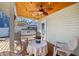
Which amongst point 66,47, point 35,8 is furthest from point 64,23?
point 35,8

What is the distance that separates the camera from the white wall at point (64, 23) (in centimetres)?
350

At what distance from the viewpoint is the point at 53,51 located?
354 cm

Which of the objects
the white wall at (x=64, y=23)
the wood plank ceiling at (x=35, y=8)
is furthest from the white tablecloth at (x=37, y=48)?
the wood plank ceiling at (x=35, y=8)

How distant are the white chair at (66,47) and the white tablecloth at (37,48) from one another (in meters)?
0.24

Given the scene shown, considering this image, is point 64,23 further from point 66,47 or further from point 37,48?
point 37,48

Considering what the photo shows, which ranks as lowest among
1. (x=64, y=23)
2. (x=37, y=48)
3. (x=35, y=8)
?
(x=37, y=48)

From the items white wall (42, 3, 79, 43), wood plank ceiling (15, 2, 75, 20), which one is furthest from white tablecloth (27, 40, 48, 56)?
wood plank ceiling (15, 2, 75, 20)

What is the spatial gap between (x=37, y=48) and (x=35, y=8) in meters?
0.84

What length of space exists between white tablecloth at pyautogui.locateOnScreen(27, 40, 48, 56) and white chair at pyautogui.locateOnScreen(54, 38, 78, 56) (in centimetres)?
24

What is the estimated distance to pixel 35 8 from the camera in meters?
3.52

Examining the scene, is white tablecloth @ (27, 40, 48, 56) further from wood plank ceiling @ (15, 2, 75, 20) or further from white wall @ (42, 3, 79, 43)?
wood plank ceiling @ (15, 2, 75, 20)

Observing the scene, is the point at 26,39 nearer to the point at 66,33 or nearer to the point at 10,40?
the point at 10,40

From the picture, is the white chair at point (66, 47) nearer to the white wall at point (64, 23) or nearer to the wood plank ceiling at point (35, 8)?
the white wall at point (64, 23)

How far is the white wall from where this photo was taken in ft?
11.5
